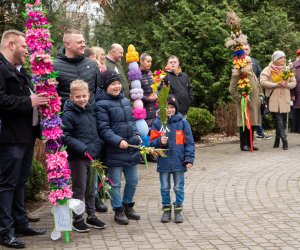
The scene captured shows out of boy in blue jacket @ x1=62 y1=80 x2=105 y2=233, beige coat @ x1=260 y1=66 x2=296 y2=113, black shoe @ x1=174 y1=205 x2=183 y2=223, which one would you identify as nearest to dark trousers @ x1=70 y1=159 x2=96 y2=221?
boy in blue jacket @ x1=62 y1=80 x2=105 y2=233

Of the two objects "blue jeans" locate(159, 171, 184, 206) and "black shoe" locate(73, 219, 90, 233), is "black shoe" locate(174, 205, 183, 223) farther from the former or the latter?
"black shoe" locate(73, 219, 90, 233)

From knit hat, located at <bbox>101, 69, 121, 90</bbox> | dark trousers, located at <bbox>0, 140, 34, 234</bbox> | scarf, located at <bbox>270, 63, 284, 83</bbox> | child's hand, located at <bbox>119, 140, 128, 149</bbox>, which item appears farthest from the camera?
scarf, located at <bbox>270, 63, 284, 83</bbox>

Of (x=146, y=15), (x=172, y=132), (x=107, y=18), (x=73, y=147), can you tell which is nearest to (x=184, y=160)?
(x=172, y=132)

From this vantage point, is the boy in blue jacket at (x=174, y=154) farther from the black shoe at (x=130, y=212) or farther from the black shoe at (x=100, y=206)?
the black shoe at (x=100, y=206)

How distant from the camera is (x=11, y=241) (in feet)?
19.9

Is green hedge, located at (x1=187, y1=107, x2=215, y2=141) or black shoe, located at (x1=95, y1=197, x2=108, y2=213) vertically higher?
green hedge, located at (x1=187, y1=107, x2=215, y2=141)

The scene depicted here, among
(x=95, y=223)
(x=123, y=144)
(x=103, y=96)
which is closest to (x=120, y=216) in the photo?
(x=95, y=223)

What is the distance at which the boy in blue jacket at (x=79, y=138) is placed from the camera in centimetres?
654

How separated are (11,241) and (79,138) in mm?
1352

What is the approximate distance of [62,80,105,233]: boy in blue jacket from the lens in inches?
257

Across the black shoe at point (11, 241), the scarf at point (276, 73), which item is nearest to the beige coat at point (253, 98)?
the scarf at point (276, 73)

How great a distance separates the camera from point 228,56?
641 inches

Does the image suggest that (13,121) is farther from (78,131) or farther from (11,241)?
(11,241)

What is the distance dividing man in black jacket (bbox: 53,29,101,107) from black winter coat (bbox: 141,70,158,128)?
3.64 m
